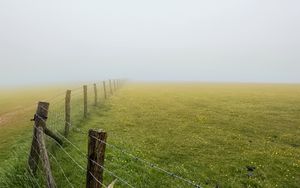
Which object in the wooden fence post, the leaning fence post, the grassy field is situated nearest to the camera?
the wooden fence post

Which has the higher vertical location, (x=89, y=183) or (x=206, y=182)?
(x=89, y=183)

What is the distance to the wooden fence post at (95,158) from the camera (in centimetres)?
891

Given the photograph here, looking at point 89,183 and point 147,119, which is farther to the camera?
point 147,119

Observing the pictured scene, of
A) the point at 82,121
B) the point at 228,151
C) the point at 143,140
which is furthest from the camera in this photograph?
the point at 82,121

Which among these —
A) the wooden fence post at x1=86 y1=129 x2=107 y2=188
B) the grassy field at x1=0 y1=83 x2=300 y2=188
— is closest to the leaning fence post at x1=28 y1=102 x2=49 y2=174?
Answer: the grassy field at x1=0 y1=83 x2=300 y2=188

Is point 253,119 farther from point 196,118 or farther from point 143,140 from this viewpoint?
point 143,140

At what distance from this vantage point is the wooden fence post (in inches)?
351

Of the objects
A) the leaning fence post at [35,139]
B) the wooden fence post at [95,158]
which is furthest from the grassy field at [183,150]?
the wooden fence post at [95,158]

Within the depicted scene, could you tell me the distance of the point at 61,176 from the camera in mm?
15492

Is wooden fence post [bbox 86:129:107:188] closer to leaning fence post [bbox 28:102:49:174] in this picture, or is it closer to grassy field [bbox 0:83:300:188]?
grassy field [bbox 0:83:300:188]

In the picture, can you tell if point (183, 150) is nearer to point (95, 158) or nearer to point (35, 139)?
point (35, 139)

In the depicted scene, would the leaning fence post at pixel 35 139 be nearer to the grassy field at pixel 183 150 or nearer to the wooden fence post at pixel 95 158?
the grassy field at pixel 183 150

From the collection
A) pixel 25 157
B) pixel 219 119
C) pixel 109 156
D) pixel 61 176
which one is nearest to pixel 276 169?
pixel 109 156

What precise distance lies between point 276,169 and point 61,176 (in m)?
10.6
